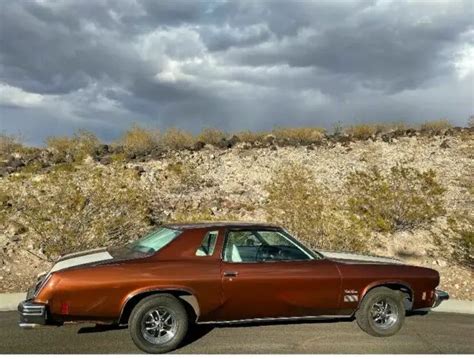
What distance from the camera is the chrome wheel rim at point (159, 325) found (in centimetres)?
616

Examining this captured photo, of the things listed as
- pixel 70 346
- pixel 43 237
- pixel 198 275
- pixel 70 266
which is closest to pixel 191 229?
pixel 198 275

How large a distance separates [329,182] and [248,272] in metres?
19.4

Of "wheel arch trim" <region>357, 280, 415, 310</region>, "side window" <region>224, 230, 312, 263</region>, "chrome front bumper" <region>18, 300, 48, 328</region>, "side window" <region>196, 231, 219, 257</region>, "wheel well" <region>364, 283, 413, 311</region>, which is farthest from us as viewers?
"wheel well" <region>364, 283, 413, 311</region>

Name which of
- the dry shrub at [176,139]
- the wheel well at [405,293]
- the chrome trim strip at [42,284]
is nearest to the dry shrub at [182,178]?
the dry shrub at [176,139]

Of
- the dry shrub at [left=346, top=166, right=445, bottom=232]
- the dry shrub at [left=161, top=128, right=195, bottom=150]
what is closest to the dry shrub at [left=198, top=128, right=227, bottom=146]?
the dry shrub at [left=161, top=128, right=195, bottom=150]

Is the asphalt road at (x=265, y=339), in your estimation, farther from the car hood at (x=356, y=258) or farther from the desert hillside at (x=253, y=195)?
the desert hillside at (x=253, y=195)

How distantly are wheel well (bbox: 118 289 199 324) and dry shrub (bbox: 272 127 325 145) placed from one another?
29.1 m

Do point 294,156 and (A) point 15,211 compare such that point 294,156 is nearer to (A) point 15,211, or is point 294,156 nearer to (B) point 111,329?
(A) point 15,211

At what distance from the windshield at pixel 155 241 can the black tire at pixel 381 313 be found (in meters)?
2.71

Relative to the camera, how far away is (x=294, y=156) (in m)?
30.5

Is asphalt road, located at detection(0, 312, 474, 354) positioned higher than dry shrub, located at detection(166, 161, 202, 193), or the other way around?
dry shrub, located at detection(166, 161, 202, 193)

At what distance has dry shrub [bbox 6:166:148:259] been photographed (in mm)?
12656

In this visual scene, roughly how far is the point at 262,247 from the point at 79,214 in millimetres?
7313

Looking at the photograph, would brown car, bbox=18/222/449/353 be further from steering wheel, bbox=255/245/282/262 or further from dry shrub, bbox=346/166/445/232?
dry shrub, bbox=346/166/445/232
